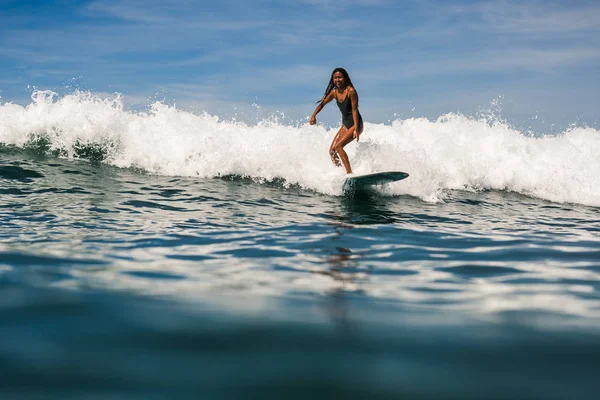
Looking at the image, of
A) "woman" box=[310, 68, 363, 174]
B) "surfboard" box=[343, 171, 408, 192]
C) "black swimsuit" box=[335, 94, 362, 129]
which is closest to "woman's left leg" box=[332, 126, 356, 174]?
"woman" box=[310, 68, 363, 174]

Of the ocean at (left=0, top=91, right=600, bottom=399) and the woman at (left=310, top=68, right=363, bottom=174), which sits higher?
the woman at (left=310, top=68, right=363, bottom=174)

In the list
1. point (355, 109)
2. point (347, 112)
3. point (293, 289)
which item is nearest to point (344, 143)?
point (347, 112)

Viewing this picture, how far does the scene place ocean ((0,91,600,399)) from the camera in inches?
87.5

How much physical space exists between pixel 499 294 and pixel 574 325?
0.75 metres

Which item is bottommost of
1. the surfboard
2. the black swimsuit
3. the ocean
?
the ocean

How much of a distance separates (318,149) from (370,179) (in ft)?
9.76

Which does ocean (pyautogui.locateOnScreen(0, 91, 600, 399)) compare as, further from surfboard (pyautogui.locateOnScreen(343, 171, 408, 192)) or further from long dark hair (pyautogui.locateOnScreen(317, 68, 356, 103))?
long dark hair (pyautogui.locateOnScreen(317, 68, 356, 103))

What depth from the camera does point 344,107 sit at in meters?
10.2

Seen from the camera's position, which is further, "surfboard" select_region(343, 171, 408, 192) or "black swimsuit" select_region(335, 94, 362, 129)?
"black swimsuit" select_region(335, 94, 362, 129)

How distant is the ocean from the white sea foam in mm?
198

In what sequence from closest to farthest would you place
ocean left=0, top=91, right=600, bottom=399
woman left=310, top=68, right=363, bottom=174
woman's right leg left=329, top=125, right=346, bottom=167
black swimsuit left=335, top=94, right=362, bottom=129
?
1. ocean left=0, top=91, right=600, bottom=399
2. woman left=310, top=68, right=363, bottom=174
3. black swimsuit left=335, top=94, right=362, bottom=129
4. woman's right leg left=329, top=125, right=346, bottom=167

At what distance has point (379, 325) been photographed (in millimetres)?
2916

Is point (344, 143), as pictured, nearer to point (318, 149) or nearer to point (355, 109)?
point (355, 109)

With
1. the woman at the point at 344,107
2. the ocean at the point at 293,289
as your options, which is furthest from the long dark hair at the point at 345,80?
the ocean at the point at 293,289
